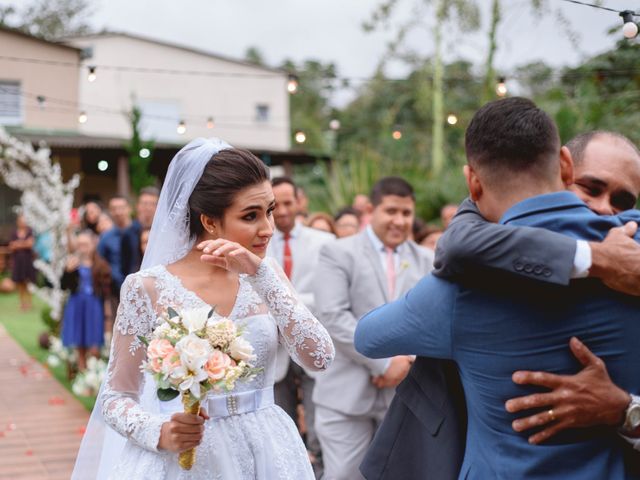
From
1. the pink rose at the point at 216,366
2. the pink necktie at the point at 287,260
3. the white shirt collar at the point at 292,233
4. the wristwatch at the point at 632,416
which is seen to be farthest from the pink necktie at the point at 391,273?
the wristwatch at the point at 632,416

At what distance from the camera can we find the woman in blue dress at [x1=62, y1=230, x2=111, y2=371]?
10.7 m

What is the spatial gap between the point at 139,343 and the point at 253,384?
46 centimetres

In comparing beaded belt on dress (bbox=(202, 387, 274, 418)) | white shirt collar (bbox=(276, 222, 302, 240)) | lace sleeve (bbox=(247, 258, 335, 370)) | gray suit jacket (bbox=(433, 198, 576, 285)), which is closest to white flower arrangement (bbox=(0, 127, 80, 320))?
white shirt collar (bbox=(276, 222, 302, 240))

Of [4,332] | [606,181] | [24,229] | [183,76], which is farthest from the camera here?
[183,76]

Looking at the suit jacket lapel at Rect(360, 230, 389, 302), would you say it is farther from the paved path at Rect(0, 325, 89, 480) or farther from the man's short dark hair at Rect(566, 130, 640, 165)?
the paved path at Rect(0, 325, 89, 480)

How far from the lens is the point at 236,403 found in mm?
3182

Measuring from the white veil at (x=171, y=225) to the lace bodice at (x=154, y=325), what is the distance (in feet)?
0.53

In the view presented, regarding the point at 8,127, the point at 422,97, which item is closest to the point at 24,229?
the point at 8,127

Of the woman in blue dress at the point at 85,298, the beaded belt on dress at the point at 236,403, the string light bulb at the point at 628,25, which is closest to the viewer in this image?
the beaded belt on dress at the point at 236,403

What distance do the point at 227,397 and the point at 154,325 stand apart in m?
0.38

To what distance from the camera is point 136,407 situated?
306 cm

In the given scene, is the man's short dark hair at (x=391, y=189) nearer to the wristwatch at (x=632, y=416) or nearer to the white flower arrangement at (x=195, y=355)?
the white flower arrangement at (x=195, y=355)

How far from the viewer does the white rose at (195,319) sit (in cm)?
273

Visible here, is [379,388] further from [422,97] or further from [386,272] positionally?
[422,97]
